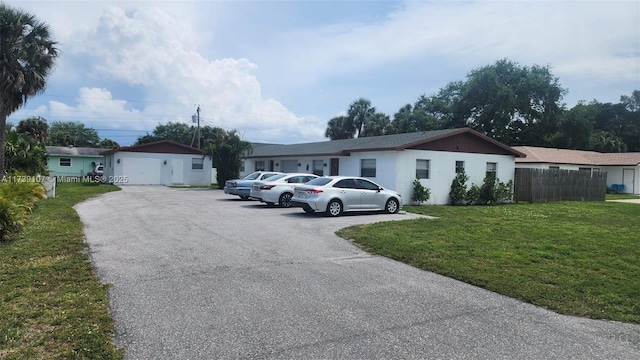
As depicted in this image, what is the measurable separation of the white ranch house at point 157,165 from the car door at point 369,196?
2330cm

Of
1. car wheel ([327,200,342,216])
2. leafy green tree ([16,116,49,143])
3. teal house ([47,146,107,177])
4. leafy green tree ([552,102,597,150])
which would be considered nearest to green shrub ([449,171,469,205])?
car wheel ([327,200,342,216])

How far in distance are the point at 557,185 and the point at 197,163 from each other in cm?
2608

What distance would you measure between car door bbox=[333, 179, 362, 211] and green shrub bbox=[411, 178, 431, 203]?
5.94 m

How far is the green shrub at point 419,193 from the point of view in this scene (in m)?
20.1

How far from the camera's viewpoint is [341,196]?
14586 millimetres

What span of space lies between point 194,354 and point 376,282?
126 inches

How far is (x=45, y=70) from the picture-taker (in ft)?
70.7

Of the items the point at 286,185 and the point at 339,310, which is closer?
the point at 339,310

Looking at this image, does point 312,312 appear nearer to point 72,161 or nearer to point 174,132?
point 72,161

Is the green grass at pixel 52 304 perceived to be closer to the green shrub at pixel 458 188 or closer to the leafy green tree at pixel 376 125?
the green shrub at pixel 458 188

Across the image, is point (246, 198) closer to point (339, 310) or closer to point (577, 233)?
point (577, 233)

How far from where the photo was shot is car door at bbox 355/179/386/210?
15.1m

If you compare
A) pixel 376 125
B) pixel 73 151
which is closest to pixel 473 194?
pixel 376 125

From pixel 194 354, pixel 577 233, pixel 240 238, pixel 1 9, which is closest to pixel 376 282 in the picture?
pixel 194 354
